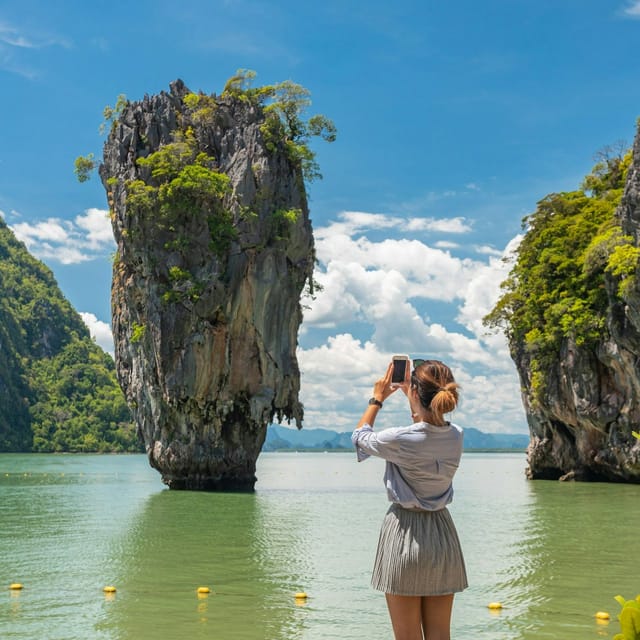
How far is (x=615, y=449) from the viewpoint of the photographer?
112 feet

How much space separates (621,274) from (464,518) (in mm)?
13170

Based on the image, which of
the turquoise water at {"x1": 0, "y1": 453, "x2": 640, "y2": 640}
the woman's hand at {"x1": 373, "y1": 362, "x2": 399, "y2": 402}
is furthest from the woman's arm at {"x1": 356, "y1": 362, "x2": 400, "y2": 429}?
the turquoise water at {"x1": 0, "y1": 453, "x2": 640, "y2": 640}

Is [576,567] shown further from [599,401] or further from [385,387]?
[599,401]

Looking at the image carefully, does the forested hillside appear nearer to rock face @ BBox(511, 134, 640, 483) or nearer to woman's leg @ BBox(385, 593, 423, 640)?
rock face @ BBox(511, 134, 640, 483)

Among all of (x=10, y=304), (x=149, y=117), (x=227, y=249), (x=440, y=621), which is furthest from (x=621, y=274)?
(x=10, y=304)

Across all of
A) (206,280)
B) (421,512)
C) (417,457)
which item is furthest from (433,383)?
(206,280)

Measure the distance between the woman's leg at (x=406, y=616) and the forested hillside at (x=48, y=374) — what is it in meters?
124

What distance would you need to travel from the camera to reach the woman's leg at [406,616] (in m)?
4.17

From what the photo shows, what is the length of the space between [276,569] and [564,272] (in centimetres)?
2661

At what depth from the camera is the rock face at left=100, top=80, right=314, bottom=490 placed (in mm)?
31484

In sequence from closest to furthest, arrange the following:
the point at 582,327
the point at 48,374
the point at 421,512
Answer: the point at 421,512 < the point at 582,327 < the point at 48,374

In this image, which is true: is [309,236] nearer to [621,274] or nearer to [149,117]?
[149,117]

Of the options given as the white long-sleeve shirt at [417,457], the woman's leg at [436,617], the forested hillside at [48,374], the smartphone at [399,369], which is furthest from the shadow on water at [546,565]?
the forested hillside at [48,374]

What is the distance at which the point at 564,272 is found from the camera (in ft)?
118
